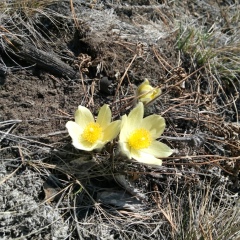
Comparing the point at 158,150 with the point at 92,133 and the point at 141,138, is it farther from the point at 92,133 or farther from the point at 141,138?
the point at 92,133

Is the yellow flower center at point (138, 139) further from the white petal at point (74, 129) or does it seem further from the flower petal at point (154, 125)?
the white petal at point (74, 129)

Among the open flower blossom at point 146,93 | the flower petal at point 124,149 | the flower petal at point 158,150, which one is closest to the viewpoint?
the flower petal at point 124,149

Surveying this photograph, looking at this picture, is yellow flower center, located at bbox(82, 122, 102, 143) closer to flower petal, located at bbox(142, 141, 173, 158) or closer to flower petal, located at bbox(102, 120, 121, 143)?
flower petal, located at bbox(102, 120, 121, 143)

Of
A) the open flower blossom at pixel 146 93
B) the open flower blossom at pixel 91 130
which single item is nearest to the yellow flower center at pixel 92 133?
the open flower blossom at pixel 91 130

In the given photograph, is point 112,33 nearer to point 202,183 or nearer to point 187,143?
point 187,143

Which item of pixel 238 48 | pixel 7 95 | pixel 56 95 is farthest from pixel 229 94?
pixel 7 95

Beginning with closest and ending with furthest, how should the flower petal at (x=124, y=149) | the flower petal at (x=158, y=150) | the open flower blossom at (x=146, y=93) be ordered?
the flower petal at (x=124, y=149) → the flower petal at (x=158, y=150) → the open flower blossom at (x=146, y=93)

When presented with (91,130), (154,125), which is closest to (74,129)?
(91,130)
